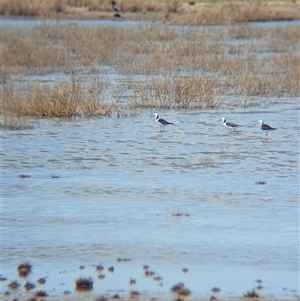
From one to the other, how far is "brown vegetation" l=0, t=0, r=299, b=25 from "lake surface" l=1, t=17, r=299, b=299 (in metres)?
23.4

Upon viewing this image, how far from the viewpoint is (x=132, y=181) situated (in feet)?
35.3

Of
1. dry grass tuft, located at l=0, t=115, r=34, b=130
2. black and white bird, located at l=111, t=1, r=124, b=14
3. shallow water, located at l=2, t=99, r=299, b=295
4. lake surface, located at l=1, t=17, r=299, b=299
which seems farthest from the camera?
black and white bird, located at l=111, t=1, r=124, b=14

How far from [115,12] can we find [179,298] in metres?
38.1

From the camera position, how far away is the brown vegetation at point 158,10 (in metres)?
38.2

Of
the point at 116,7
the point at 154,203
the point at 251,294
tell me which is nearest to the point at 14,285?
the point at 251,294

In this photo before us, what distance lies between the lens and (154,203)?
953 centimetres

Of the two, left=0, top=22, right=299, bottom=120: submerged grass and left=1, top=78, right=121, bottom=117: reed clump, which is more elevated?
left=1, top=78, right=121, bottom=117: reed clump

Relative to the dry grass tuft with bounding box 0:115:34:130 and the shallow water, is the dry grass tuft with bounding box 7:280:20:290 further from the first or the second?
the dry grass tuft with bounding box 0:115:34:130

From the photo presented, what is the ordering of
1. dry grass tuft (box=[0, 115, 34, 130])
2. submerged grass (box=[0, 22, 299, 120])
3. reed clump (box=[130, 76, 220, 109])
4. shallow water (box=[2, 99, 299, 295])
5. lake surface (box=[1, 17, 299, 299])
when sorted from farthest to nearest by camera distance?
reed clump (box=[130, 76, 220, 109]) → submerged grass (box=[0, 22, 299, 120]) → dry grass tuft (box=[0, 115, 34, 130]) → shallow water (box=[2, 99, 299, 295]) → lake surface (box=[1, 17, 299, 299])

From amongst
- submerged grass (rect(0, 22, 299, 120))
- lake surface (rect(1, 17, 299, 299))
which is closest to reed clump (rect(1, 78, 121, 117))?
submerged grass (rect(0, 22, 299, 120))

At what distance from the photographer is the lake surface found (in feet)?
22.8

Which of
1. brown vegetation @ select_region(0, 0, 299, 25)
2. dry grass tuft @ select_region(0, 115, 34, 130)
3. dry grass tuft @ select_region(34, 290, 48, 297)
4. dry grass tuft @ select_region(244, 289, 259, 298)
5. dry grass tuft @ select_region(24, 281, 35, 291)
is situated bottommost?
Answer: brown vegetation @ select_region(0, 0, 299, 25)

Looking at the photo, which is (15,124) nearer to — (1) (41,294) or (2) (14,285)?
(2) (14,285)

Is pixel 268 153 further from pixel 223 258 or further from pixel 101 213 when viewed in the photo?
pixel 223 258
